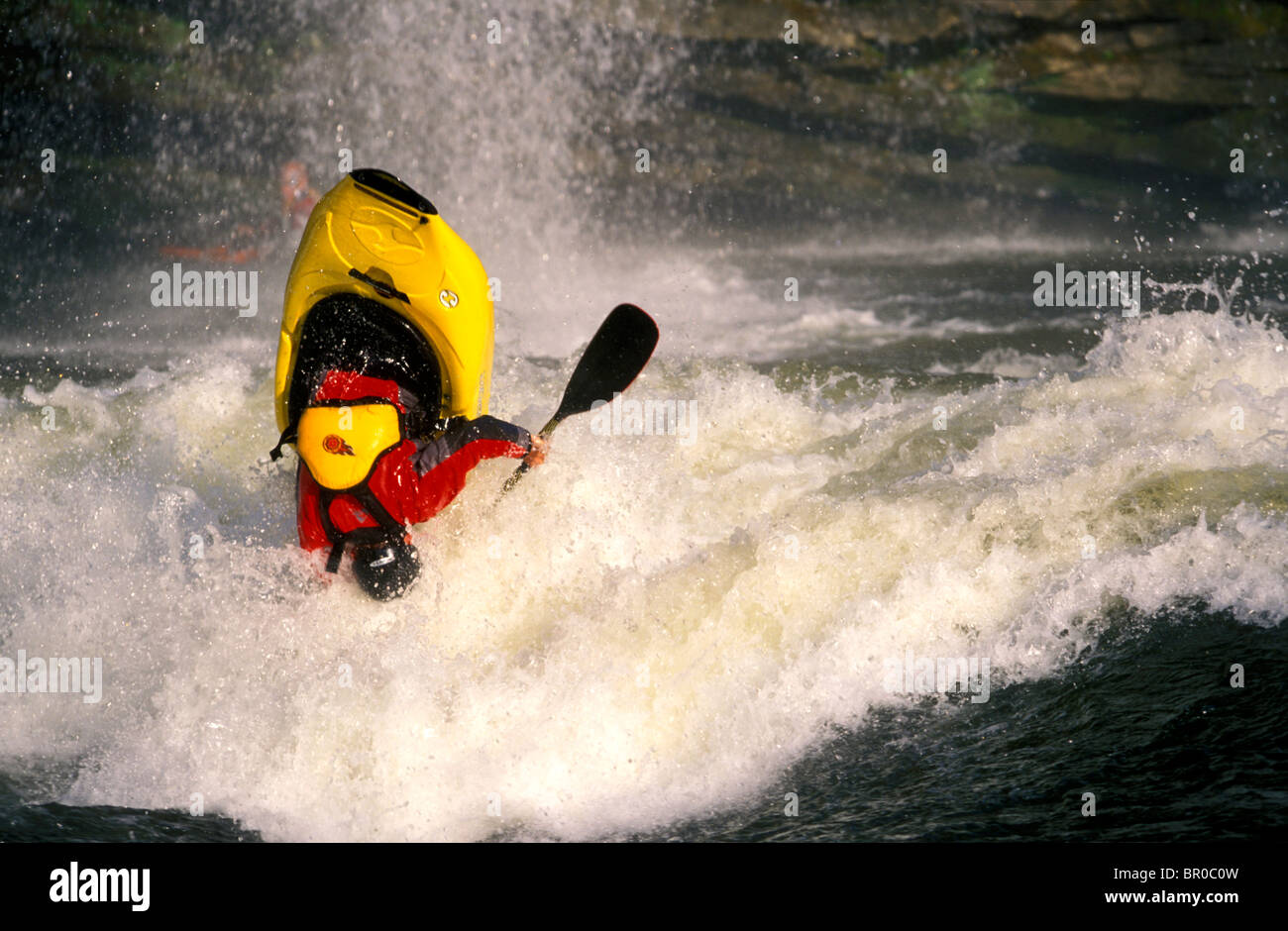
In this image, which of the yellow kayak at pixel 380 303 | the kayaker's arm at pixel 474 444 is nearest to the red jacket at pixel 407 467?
the kayaker's arm at pixel 474 444

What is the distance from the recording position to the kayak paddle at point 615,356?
3.96 meters

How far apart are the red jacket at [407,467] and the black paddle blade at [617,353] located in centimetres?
49

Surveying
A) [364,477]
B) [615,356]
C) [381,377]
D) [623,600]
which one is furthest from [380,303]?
[623,600]

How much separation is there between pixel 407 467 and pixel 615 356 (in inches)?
39.8

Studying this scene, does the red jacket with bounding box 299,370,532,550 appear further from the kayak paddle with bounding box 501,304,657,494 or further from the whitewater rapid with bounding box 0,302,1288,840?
the kayak paddle with bounding box 501,304,657,494

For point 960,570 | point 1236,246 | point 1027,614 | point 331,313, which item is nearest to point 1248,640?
point 1027,614

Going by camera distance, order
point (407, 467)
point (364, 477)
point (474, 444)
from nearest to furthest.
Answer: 1. point (364, 477)
2. point (407, 467)
3. point (474, 444)

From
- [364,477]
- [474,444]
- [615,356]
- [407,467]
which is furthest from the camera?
[615,356]

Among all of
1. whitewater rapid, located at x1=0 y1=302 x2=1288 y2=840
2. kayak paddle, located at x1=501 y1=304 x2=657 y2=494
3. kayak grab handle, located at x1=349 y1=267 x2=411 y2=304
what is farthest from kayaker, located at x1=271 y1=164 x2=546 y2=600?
kayak paddle, located at x1=501 y1=304 x2=657 y2=494

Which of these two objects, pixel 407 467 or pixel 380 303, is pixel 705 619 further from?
pixel 380 303

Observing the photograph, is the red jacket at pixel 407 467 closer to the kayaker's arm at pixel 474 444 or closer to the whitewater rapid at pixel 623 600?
the kayaker's arm at pixel 474 444

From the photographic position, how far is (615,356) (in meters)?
4.01

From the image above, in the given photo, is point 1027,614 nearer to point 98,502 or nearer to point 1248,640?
point 1248,640

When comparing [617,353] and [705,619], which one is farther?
[617,353]
